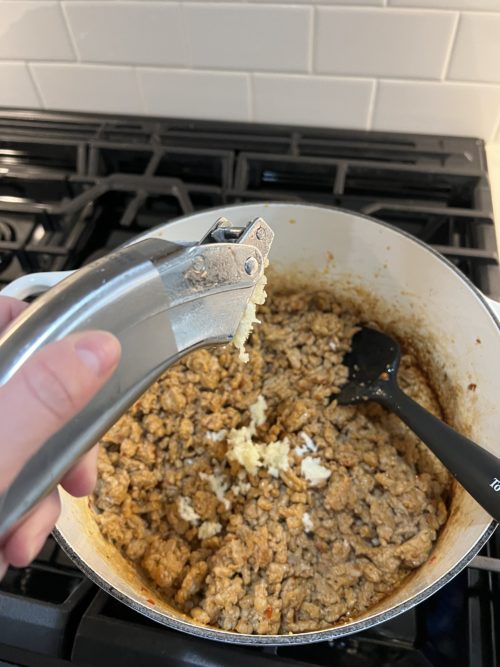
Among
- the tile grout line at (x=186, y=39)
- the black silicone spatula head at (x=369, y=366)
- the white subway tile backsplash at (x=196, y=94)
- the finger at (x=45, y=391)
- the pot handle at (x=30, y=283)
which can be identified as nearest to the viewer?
the finger at (x=45, y=391)

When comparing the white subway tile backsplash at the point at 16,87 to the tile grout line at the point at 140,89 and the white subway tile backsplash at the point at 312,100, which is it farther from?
the white subway tile backsplash at the point at 312,100

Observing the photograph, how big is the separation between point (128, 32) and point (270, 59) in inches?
11.1

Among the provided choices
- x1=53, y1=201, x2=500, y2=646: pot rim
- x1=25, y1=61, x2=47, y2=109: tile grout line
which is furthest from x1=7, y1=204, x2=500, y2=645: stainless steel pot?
x1=25, y1=61, x2=47, y2=109: tile grout line

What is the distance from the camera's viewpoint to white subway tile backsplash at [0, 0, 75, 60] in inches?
41.3

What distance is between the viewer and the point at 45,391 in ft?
1.32

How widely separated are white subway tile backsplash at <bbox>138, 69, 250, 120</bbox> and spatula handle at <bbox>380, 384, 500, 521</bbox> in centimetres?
69

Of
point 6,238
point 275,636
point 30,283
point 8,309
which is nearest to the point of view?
point 275,636

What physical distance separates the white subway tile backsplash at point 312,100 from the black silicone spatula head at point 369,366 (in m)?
0.47

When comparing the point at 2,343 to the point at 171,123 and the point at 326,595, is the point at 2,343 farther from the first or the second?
the point at 171,123

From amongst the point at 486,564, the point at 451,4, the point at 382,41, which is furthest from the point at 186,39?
the point at 486,564

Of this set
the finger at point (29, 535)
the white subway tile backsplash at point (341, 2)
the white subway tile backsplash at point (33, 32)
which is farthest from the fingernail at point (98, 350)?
the white subway tile backsplash at point (33, 32)

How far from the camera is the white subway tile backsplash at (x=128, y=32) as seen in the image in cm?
101

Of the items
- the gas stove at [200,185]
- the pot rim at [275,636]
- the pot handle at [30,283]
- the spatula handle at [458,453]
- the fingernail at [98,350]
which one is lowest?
the pot rim at [275,636]

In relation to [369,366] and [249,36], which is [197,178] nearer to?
[249,36]
